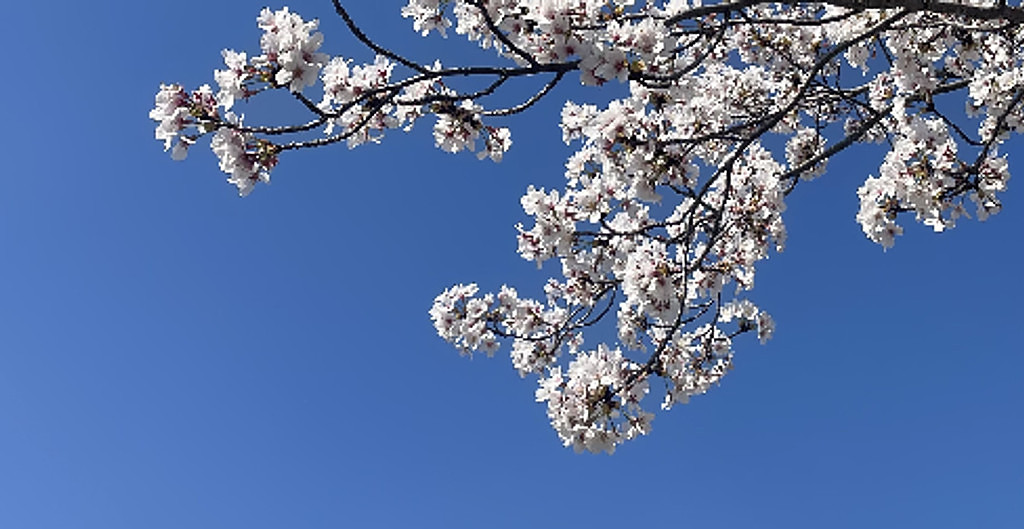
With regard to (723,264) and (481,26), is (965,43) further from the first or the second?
(481,26)

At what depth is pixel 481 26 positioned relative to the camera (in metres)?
5.65

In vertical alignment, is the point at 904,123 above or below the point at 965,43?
below

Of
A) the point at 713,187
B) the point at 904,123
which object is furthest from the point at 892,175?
the point at 713,187

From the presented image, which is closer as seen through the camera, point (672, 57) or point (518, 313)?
point (672, 57)

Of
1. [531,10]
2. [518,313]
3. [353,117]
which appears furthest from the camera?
[518,313]

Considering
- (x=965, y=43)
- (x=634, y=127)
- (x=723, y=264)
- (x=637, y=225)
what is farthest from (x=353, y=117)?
(x=965, y=43)

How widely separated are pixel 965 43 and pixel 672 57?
3.68 metres

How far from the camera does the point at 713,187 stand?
648cm

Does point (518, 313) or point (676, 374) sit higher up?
point (518, 313)

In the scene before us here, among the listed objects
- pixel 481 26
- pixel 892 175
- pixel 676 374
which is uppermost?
pixel 481 26

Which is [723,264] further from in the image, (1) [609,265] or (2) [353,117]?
(2) [353,117]

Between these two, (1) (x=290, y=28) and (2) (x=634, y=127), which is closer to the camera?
(1) (x=290, y=28)

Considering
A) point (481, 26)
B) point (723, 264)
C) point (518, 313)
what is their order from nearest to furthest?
point (481, 26), point (723, 264), point (518, 313)

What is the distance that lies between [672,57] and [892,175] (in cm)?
245
